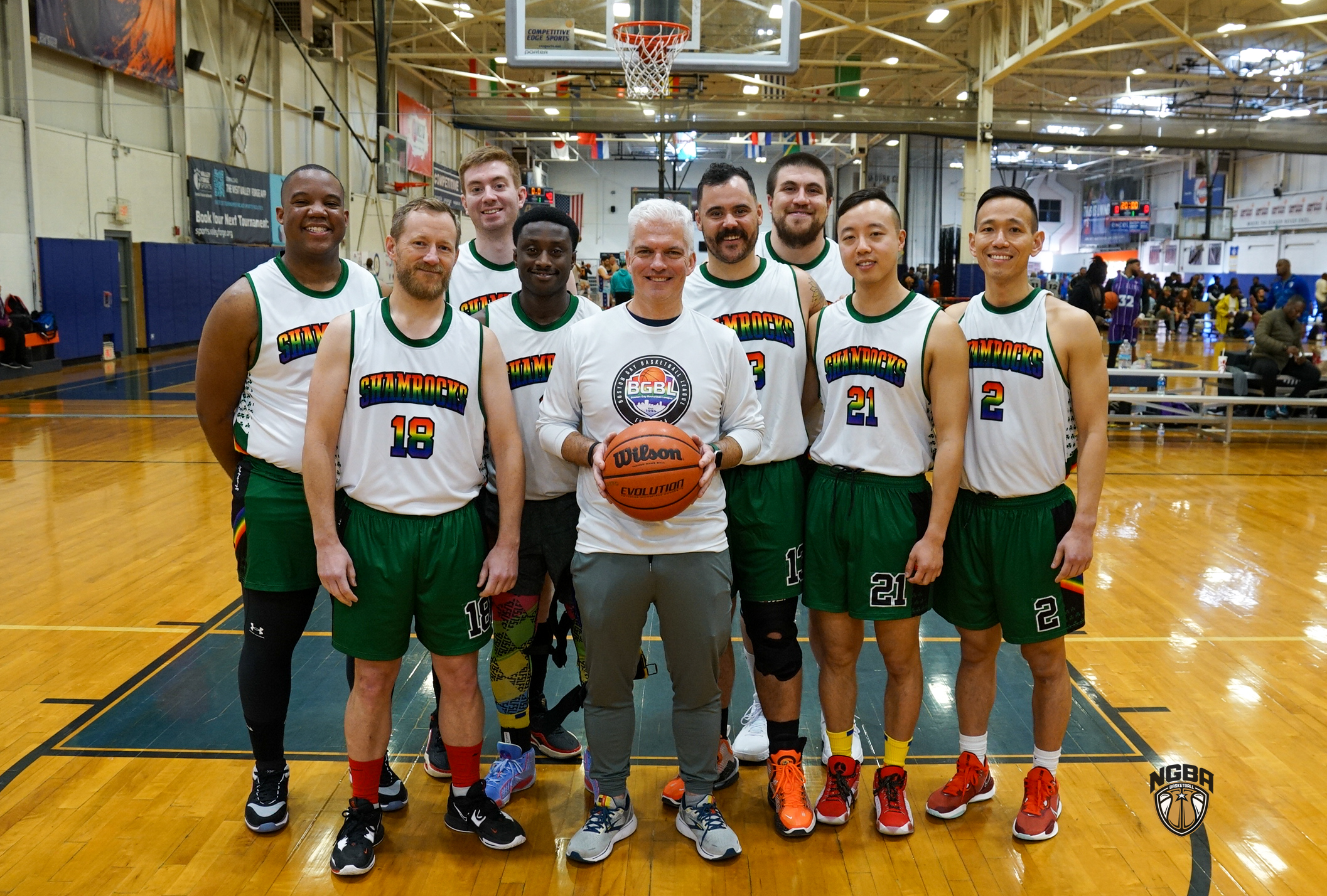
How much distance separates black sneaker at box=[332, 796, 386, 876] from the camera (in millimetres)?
2729

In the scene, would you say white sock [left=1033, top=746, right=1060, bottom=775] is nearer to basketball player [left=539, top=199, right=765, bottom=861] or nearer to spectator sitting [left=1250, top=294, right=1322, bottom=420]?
basketball player [left=539, top=199, right=765, bottom=861]

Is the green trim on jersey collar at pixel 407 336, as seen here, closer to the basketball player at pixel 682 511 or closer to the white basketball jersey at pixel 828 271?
the basketball player at pixel 682 511

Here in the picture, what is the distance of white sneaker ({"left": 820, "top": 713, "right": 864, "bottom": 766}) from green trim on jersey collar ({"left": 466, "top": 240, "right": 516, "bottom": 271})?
183cm

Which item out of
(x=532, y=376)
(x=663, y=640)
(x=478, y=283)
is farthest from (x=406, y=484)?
(x=478, y=283)

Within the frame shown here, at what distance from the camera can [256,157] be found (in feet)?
60.3

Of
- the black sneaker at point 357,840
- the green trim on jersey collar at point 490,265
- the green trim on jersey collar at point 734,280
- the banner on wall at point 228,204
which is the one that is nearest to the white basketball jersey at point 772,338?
the green trim on jersey collar at point 734,280

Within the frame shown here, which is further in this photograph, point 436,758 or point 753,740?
point 753,740

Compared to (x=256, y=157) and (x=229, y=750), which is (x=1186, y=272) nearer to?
(x=256, y=157)

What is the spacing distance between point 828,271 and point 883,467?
35.6 inches

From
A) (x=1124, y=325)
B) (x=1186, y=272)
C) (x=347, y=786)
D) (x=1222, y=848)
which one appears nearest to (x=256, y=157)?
(x=1124, y=325)

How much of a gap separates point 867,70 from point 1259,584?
19.4 meters

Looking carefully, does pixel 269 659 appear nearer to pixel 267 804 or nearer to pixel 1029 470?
pixel 267 804

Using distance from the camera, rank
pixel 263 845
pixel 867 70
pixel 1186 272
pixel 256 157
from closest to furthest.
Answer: pixel 263 845 < pixel 256 157 < pixel 867 70 < pixel 1186 272

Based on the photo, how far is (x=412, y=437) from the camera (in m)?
2.71
